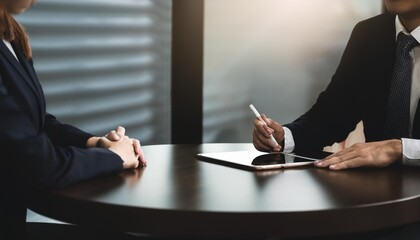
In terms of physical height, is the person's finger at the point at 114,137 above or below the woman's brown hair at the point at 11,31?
below

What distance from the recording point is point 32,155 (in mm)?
982

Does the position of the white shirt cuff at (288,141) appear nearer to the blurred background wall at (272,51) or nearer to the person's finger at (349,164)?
the person's finger at (349,164)

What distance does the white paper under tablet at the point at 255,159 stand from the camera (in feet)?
4.31

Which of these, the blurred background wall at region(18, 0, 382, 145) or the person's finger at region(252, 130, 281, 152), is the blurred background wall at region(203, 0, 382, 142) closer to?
the blurred background wall at region(18, 0, 382, 145)

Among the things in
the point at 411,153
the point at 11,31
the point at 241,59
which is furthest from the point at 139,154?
the point at 241,59

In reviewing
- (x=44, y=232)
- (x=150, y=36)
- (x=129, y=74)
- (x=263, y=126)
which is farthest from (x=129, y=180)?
(x=150, y=36)

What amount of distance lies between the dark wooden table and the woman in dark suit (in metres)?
0.03

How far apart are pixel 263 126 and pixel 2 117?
77cm

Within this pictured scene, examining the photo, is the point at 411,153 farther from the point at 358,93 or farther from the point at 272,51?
the point at 272,51

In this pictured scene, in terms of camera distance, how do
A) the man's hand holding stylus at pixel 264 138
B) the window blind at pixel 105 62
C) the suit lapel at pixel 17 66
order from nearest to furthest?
the suit lapel at pixel 17 66 → the man's hand holding stylus at pixel 264 138 → the window blind at pixel 105 62

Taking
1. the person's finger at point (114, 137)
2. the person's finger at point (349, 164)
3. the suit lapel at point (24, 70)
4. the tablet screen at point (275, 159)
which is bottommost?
the tablet screen at point (275, 159)

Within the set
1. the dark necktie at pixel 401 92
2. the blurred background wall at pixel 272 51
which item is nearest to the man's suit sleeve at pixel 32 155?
the dark necktie at pixel 401 92

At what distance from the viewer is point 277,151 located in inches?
62.0

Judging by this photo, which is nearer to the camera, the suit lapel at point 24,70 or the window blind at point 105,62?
the suit lapel at point 24,70
